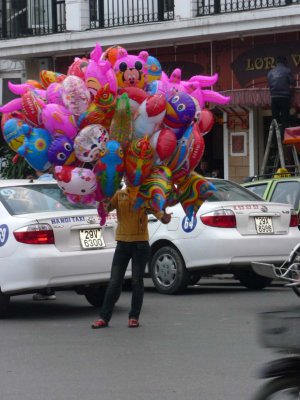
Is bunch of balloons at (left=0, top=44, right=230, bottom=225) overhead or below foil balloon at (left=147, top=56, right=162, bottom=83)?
below

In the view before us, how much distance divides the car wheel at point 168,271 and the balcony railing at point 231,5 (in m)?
8.88

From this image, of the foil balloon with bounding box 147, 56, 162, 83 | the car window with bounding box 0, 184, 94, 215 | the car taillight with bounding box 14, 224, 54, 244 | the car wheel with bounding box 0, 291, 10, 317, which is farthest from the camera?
the car window with bounding box 0, 184, 94, 215

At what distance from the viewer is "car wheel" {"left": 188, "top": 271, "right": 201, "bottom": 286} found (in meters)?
14.7

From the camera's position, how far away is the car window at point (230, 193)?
48.7ft

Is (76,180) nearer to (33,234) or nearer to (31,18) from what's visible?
(33,234)

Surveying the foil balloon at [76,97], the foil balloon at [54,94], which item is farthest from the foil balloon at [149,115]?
the foil balloon at [54,94]

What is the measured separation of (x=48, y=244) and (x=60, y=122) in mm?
1998

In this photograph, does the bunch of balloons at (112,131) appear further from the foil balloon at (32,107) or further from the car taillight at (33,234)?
the car taillight at (33,234)

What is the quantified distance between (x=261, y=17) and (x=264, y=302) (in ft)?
32.2

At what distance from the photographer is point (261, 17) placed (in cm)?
2202

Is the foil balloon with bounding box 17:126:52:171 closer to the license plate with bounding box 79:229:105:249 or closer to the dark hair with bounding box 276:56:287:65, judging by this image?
the license plate with bounding box 79:229:105:249

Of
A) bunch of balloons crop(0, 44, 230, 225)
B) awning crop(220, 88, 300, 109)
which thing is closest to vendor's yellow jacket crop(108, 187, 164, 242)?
bunch of balloons crop(0, 44, 230, 225)

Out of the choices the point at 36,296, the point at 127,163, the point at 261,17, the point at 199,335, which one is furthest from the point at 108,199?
the point at 261,17

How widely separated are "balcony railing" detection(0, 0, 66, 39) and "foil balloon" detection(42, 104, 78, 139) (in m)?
16.1
